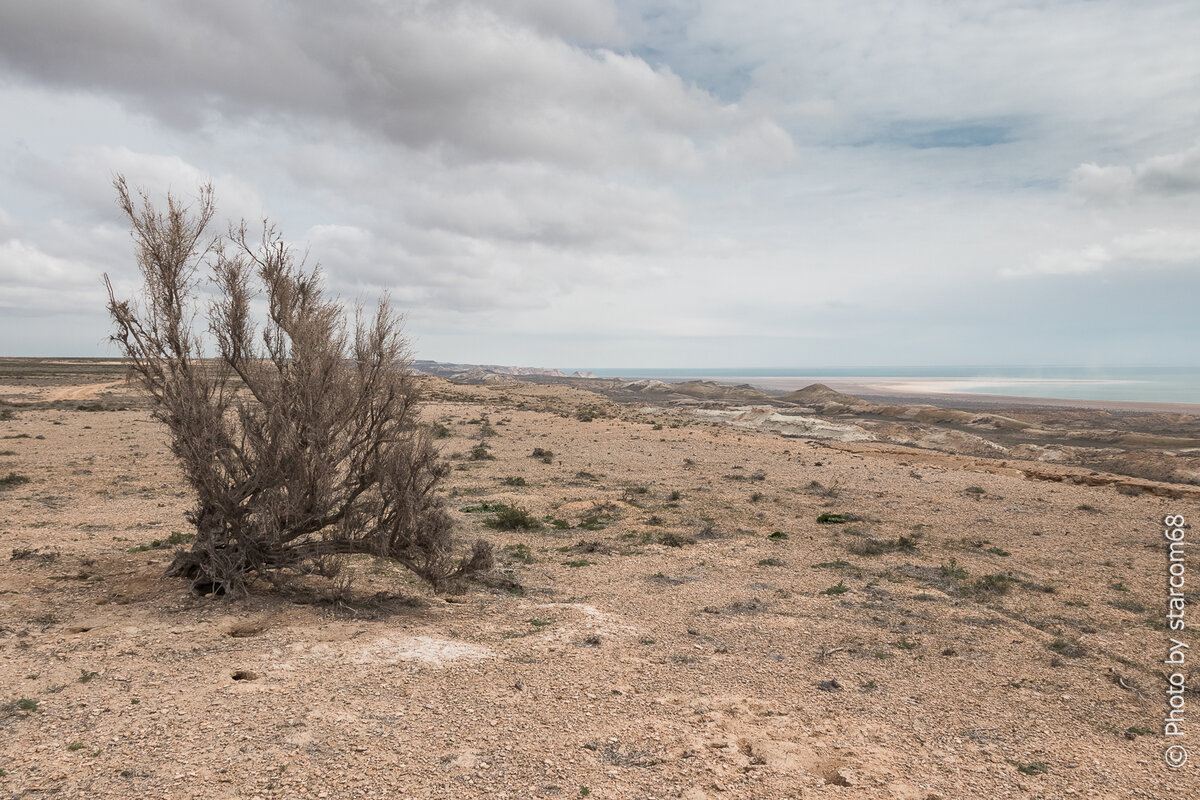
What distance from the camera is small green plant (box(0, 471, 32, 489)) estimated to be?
1494 centimetres

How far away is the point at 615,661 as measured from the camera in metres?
7.09

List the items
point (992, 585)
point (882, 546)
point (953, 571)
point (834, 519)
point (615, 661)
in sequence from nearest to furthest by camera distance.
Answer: point (615, 661)
point (992, 585)
point (953, 571)
point (882, 546)
point (834, 519)

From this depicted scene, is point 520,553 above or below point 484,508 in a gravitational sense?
below

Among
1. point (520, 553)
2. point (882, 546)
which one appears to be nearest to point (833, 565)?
point (882, 546)

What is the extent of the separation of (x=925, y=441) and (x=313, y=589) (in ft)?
125

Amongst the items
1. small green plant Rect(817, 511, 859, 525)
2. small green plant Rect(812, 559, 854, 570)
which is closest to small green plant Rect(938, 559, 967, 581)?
small green plant Rect(812, 559, 854, 570)

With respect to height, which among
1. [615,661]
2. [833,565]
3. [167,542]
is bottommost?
[833,565]

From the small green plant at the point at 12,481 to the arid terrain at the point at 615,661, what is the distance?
6.7 inches

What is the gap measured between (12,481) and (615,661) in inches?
674

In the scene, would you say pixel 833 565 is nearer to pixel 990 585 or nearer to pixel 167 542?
pixel 990 585

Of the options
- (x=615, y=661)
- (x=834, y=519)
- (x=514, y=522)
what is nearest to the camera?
(x=615, y=661)

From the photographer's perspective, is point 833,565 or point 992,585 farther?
point 833,565

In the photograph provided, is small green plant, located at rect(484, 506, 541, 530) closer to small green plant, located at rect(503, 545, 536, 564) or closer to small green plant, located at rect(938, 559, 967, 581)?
small green plant, located at rect(503, 545, 536, 564)

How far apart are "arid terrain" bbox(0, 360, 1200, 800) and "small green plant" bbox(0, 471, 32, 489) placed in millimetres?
170
